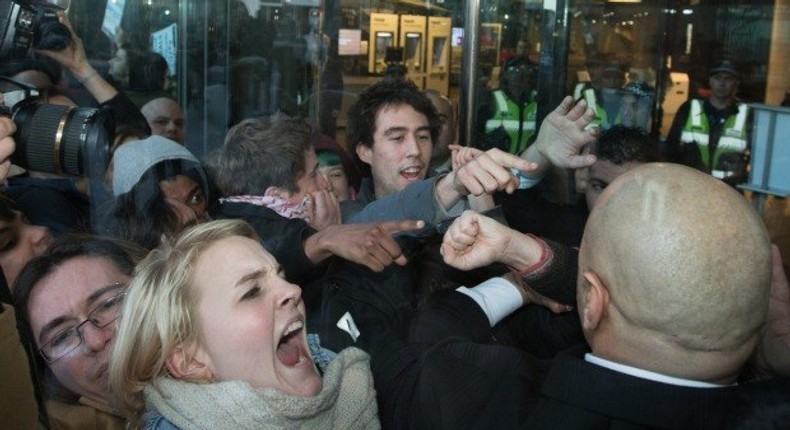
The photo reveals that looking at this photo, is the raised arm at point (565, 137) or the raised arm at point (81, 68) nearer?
the raised arm at point (565, 137)

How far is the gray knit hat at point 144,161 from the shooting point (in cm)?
256

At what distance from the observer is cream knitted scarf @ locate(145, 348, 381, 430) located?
5.14 feet

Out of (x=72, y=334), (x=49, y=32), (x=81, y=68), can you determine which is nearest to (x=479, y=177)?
(x=72, y=334)

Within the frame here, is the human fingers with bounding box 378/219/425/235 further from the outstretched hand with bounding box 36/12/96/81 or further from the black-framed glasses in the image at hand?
the outstretched hand with bounding box 36/12/96/81

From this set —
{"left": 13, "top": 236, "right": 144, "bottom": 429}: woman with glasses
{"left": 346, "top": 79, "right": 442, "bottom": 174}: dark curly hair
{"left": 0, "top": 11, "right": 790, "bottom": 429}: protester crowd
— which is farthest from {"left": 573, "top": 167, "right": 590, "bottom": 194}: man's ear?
{"left": 13, "top": 236, "right": 144, "bottom": 429}: woman with glasses

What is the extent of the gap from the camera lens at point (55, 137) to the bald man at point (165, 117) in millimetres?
1181

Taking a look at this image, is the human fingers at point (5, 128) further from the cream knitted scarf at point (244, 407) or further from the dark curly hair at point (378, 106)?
the dark curly hair at point (378, 106)

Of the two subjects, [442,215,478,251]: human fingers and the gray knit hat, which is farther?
the gray knit hat

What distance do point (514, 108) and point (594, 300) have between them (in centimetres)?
242

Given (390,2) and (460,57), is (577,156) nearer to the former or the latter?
(460,57)

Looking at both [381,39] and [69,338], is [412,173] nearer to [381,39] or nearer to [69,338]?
[381,39]

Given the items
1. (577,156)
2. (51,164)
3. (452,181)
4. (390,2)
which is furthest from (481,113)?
(51,164)

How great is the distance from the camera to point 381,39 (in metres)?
3.66

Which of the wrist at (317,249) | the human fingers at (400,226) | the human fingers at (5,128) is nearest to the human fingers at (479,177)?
the human fingers at (400,226)
